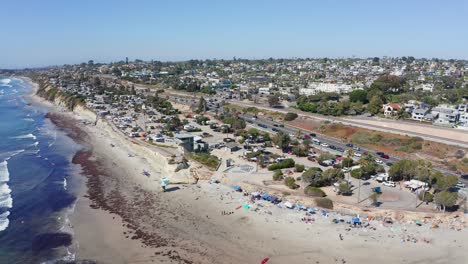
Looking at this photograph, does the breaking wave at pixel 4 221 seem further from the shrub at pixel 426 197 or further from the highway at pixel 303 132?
the highway at pixel 303 132

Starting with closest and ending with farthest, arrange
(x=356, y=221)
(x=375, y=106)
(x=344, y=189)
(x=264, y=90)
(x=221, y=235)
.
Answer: (x=221, y=235)
(x=356, y=221)
(x=344, y=189)
(x=375, y=106)
(x=264, y=90)

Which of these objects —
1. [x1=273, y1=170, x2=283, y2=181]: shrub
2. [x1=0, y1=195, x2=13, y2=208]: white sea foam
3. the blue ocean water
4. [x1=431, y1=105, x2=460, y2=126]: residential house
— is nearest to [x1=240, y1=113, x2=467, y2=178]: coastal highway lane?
[x1=273, y1=170, x2=283, y2=181]: shrub

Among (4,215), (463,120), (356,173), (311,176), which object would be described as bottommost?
(4,215)

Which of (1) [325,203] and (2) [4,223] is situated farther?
(1) [325,203]

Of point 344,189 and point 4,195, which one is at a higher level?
point 344,189

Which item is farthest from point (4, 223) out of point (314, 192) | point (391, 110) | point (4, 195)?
point (391, 110)

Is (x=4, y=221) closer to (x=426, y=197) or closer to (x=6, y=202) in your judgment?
(x=6, y=202)

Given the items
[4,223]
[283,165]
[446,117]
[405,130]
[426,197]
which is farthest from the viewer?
[446,117]
